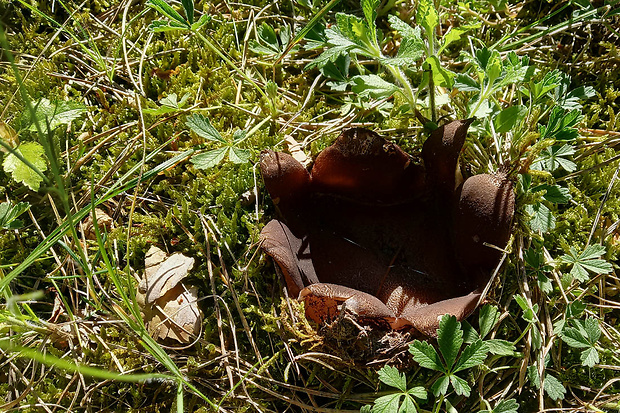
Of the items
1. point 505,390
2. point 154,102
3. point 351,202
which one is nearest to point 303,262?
point 351,202

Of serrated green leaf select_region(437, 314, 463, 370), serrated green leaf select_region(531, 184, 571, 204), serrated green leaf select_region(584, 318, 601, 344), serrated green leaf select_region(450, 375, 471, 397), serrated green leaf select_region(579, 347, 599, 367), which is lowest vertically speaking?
serrated green leaf select_region(450, 375, 471, 397)

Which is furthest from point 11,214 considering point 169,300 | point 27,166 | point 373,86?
point 373,86

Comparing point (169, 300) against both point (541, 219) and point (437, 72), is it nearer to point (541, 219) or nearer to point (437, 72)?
point (437, 72)

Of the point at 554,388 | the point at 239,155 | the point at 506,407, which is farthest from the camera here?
the point at 239,155

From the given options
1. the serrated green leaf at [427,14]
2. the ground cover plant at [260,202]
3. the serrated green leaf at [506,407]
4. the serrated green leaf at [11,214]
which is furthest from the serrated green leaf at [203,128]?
the serrated green leaf at [506,407]

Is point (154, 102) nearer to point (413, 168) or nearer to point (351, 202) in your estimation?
point (351, 202)

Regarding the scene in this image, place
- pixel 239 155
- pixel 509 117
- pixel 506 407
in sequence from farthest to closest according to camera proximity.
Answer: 1. pixel 239 155
2. pixel 509 117
3. pixel 506 407

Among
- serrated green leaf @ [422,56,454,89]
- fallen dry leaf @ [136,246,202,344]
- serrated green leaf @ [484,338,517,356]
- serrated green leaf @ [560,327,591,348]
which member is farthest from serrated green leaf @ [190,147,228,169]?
serrated green leaf @ [560,327,591,348]

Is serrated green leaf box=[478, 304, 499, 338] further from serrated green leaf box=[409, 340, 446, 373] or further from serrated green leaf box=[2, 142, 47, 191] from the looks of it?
serrated green leaf box=[2, 142, 47, 191]
